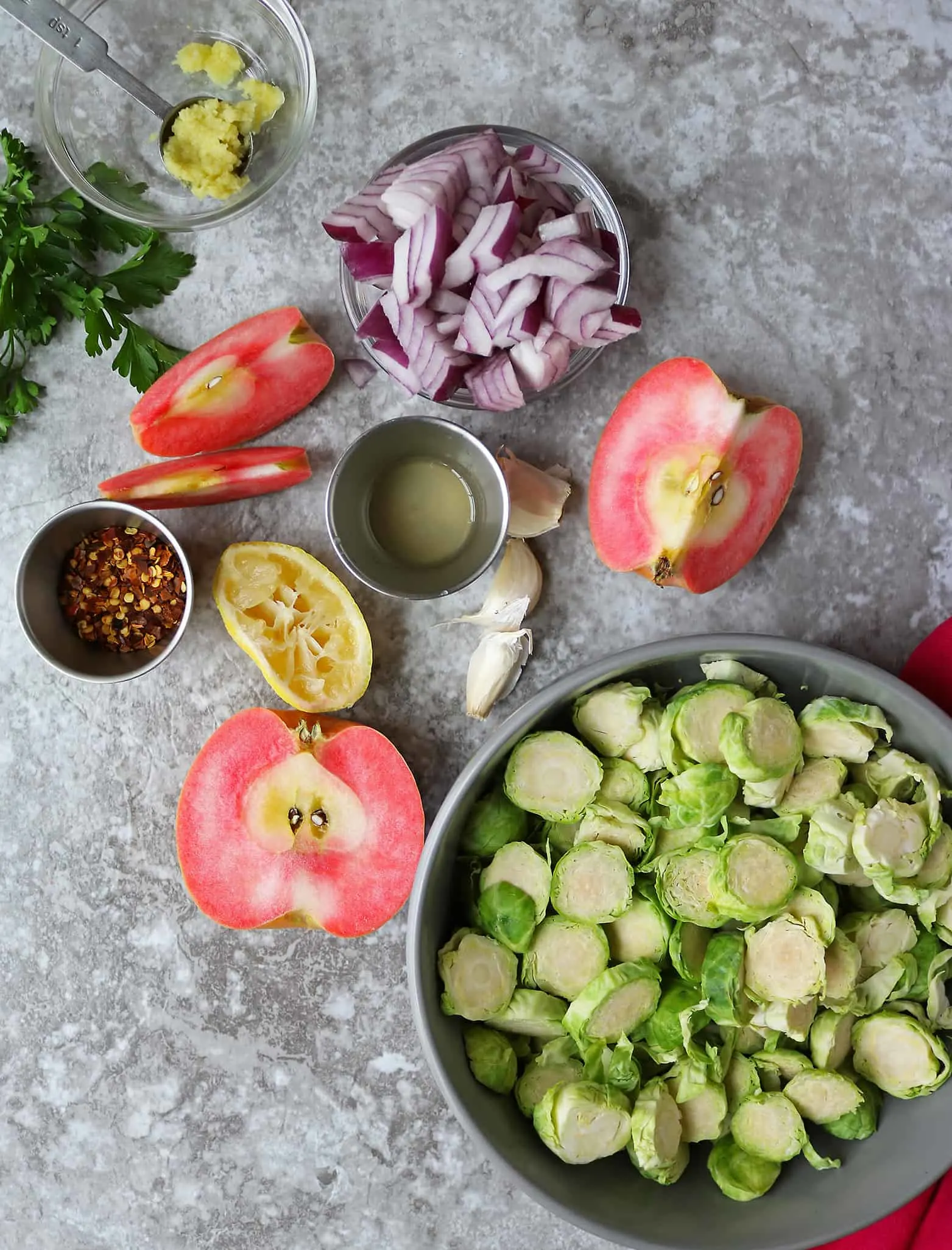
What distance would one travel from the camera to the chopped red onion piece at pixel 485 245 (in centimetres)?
126

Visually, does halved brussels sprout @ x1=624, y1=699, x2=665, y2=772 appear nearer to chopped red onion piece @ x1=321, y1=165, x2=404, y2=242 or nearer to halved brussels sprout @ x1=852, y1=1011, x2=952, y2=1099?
halved brussels sprout @ x1=852, y1=1011, x2=952, y2=1099

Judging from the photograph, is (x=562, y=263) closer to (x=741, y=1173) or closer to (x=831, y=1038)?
(x=831, y=1038)

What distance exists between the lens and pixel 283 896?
141cm

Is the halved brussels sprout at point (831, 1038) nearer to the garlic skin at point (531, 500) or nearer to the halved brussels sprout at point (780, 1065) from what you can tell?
the halved brussels sprout at point (780, 1065)

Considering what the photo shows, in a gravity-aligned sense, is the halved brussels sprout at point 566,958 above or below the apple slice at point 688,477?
below

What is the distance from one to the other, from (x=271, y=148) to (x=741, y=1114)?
1.49 m

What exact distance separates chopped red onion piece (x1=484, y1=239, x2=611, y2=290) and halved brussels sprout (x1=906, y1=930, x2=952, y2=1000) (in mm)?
969

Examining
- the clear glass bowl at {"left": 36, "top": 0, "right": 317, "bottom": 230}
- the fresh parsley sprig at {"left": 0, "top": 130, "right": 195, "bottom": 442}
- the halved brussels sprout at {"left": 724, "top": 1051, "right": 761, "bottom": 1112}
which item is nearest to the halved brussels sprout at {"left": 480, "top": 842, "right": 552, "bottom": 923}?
the halved brussels sprout at {"left": 724, "top": 1051, "right": 761, "bottom": 1112}

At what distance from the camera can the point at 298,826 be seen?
1396 millimetres

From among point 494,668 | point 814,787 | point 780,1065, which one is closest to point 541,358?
point 494,668

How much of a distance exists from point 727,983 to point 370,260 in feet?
3.37

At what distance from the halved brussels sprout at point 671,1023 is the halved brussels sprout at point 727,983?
0.07ft

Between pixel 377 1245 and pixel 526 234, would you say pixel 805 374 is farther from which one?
pixel 377 1245

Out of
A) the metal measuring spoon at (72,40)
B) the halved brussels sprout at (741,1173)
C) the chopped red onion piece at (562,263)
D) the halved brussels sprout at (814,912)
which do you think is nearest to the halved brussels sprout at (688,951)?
the halved brussels sprout at (814,912)
